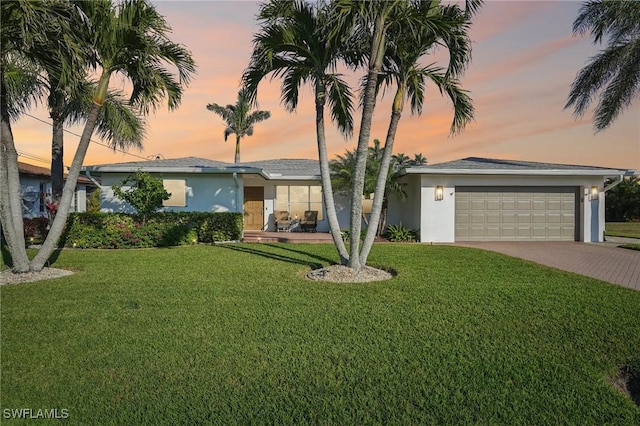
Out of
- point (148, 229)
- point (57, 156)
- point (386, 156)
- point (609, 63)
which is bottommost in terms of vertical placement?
point (148, 229)

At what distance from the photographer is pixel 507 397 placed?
3260 mm

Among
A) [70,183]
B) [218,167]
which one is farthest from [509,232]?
[70,183]

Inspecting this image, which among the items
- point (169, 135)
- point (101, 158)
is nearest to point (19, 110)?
point (169, 135)

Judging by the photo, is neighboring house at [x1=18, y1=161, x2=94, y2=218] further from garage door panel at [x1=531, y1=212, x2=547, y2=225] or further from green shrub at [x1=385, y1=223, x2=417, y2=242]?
garage door panel at [x1=531, y1=212, x2=547, y2=225]

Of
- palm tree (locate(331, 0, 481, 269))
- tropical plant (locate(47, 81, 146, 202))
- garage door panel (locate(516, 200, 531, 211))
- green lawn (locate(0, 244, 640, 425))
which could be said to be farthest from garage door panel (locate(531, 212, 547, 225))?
tropical plant (locate(47, 81, 146, 202))

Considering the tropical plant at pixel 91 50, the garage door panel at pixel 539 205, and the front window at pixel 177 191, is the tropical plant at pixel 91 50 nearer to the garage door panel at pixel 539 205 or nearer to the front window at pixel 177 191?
the front window at pixel 177 191

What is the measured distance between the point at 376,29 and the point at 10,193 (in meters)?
7.91

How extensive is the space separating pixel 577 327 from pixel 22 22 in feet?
31.0

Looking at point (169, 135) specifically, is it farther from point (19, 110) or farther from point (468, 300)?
point (468, 300)

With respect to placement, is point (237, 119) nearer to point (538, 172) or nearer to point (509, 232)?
point (509, 232)

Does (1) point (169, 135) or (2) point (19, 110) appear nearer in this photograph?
(2) point (19, 110)

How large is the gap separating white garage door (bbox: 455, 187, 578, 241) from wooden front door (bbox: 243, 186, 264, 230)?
9.17m

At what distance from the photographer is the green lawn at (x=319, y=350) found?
3.10 meters

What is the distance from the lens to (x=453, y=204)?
15242 millimetres
